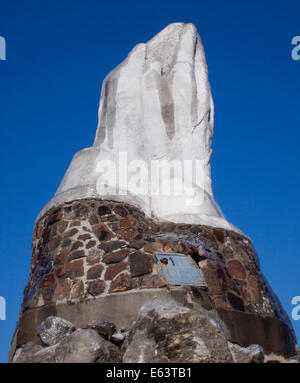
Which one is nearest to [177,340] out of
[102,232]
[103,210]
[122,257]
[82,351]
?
[82,351]

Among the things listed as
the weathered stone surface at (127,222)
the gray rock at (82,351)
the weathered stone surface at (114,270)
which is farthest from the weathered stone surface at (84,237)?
the gray rock at (82,351)

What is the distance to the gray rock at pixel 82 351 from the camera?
425cm

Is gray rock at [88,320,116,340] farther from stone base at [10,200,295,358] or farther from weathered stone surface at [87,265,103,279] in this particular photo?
weathered stone surface at [87,265,103,279]

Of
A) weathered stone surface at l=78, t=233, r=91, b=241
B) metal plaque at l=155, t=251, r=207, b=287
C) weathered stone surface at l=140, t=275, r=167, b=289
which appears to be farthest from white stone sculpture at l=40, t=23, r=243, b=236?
weathered stone surface at l=140, t=275, r=167, b=289

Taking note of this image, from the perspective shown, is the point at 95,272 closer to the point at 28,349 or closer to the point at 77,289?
the point at 77,289

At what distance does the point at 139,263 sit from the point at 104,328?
0.97m

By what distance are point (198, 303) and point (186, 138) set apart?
3331mm

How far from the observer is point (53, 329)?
5.23 metres

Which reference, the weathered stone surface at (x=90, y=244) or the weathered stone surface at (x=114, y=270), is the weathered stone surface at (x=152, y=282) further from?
the weathered stone surface at (x=90, y=244)

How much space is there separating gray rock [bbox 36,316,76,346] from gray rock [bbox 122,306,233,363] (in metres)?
0.97

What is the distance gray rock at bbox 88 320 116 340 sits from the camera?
503 cm

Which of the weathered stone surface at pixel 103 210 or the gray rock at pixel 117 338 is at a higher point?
the weathered stone surface at pixel 103 210

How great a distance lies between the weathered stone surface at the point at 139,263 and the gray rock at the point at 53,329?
0.93 metres

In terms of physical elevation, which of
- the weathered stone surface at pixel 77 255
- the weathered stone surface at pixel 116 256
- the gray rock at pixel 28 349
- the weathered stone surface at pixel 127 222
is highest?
the weathered stone surface at pixel 127 222
